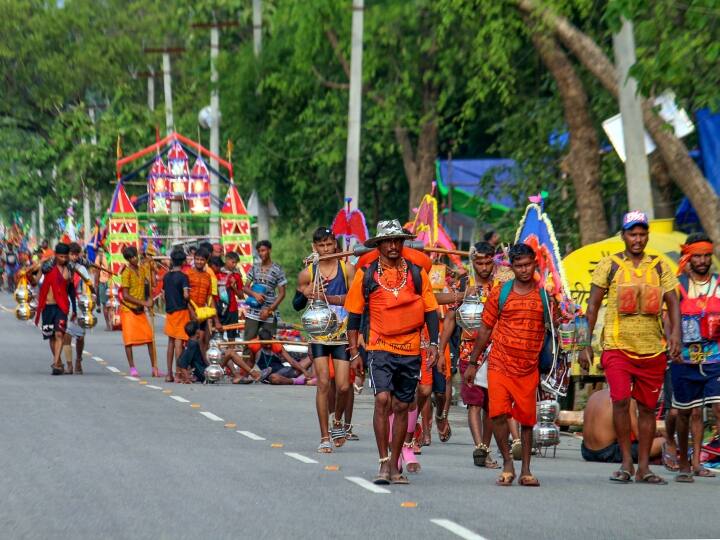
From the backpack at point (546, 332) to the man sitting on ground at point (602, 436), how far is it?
179 centimetres

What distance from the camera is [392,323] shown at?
11812mm

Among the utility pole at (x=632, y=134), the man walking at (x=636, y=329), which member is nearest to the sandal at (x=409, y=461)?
the man walking at (x=636, y=329)

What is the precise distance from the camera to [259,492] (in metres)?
11.0

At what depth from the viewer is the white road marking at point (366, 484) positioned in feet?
36.8

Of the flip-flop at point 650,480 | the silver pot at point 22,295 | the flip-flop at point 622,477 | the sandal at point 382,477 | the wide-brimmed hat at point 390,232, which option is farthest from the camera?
the silver pot at point 22,295

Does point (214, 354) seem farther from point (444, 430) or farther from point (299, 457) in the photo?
point (299, 457)

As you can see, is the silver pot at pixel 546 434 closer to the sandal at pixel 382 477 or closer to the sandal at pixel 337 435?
the sandal at pixel 337 435

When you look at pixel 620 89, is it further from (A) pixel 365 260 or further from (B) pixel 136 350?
(B) pixel 136 350

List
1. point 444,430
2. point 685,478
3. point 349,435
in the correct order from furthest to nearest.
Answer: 1. point 444,430
2. point 349,435
3. point 685,478

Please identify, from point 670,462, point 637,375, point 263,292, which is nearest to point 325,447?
point 670,462

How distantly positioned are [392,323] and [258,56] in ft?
90.7

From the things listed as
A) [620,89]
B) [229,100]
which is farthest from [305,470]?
[229,100]

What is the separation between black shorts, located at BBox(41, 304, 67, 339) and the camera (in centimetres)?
2330

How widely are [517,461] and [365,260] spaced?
2480 millimetres
